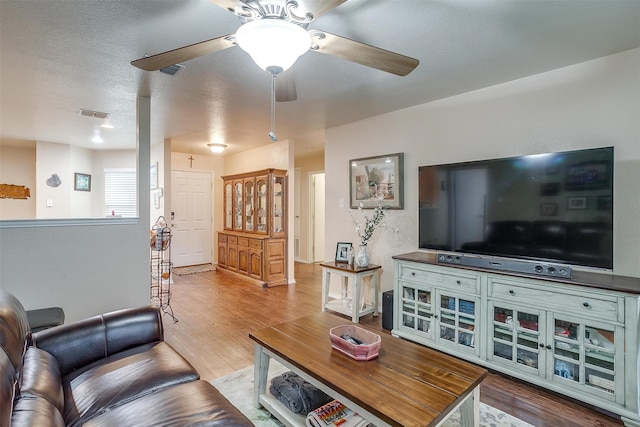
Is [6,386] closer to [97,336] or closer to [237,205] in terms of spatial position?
[97,336]

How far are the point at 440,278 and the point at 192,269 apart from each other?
510 centimetres

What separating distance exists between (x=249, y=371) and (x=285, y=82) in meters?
2.09

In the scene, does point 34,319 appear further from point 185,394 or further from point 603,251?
point 603,251

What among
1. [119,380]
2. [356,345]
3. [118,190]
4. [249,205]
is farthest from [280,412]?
[118,190]

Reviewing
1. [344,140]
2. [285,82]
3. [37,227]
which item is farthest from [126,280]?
[344,140]

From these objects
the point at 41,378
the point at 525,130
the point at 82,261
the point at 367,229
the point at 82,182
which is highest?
the point at 525,130

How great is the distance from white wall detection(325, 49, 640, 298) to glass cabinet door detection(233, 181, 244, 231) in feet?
7.97

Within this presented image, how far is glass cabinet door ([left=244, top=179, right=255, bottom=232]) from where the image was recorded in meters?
5.59

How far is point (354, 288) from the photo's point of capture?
3.44 m

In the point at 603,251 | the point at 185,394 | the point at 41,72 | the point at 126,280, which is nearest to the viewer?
the point at 185,394

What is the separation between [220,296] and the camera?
446cm

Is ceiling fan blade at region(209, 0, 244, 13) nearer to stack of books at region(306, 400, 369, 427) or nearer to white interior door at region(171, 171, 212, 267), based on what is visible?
stack of books at region(306, 400, 369, 427)

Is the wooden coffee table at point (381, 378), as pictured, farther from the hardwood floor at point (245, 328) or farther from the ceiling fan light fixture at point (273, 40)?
the ceiling fan light fixture at point (273, 40)

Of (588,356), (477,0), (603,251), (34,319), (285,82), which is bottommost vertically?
(588,356)
